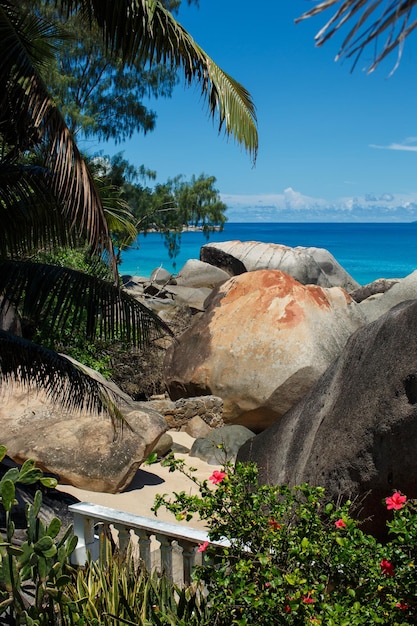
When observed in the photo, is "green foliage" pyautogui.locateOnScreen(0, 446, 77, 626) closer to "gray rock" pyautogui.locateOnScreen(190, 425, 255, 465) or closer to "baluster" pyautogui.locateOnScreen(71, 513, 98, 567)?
"baluster" pyautogui.locateOnScreen(71, 513, 98, 567)

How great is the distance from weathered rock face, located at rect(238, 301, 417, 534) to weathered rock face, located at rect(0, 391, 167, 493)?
110 inches

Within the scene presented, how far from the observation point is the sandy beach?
25.6ft

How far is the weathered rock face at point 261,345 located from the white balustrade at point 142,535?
6.00 metres

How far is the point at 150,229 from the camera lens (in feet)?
96.3

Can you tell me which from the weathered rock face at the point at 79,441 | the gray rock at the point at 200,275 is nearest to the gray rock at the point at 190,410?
the weathered rock face at the point at 79,441

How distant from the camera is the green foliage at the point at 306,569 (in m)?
3.18

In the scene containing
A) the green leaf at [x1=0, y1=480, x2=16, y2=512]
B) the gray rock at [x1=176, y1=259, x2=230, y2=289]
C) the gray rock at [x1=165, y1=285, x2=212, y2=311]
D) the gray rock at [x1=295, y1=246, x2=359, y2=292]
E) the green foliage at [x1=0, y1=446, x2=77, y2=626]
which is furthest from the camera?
the gray rock at [x1=295, y1=246, x2=359, y2=292]

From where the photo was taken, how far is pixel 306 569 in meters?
3.44

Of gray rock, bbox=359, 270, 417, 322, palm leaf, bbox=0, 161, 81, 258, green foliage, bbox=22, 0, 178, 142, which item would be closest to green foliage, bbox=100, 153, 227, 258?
green foliage, bbox=22, 0, 178, 142

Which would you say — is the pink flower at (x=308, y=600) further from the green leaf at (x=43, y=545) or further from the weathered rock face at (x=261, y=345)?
the weathered rock face at (x=261, y=345)

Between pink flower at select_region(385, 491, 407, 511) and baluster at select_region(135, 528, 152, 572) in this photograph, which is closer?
pink flower at select_region(385, 491, 407, 511)

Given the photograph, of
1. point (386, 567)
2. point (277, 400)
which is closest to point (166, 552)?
point (386, 567)

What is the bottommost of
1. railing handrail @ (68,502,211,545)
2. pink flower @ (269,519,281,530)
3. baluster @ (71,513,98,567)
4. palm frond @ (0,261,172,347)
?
baluster @ (71,513,98,567)

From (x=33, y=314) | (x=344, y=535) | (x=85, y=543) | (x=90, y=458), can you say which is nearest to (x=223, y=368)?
(x=90, y=458)
